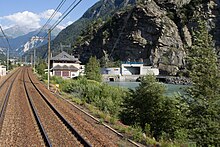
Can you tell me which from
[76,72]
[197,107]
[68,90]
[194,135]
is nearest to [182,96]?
[197,107]

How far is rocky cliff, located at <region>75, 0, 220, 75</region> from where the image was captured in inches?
5384

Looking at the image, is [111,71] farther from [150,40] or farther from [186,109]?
[186,109]

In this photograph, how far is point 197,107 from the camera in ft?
49.4

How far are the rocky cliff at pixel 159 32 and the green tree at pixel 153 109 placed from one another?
4316 inches

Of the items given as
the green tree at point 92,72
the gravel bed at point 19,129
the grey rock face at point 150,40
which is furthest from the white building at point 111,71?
the gravel bed at point 19,129

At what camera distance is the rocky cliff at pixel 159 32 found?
449 feet

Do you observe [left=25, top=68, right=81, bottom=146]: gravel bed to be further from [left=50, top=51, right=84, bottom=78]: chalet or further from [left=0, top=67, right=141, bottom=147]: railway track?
[left=50, top=51, right=84, bottom=78]: chalet

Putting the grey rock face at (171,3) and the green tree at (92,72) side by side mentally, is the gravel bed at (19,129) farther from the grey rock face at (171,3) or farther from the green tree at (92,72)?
the grey rock face at (171,3)

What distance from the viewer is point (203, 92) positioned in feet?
49.8

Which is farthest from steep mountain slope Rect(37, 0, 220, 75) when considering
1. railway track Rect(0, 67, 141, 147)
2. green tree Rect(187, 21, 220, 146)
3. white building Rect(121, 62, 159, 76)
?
railway track Rect(0, 67, 141, 147)

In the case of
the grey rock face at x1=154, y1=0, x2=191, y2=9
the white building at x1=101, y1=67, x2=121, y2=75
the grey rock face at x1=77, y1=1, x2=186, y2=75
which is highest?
the grey rock face at x1=154, y1=0, x2=191, y2=9

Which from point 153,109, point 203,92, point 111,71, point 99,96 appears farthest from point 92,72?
point 111,71

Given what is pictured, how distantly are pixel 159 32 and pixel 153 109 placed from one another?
124 m

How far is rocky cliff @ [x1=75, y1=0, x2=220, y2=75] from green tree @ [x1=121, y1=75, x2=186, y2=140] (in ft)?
360
